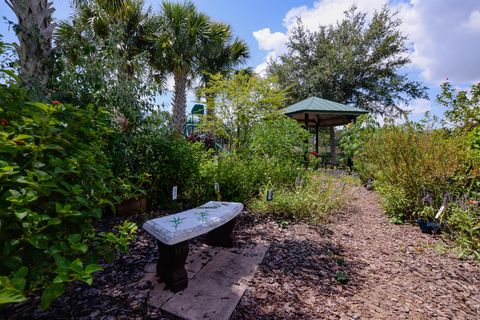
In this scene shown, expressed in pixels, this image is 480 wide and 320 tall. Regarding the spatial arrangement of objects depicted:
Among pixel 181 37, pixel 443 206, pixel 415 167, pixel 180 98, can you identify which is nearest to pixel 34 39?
pixel 415 167

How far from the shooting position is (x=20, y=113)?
1.29m

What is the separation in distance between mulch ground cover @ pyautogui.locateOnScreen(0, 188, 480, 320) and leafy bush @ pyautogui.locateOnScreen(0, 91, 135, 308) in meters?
0.64

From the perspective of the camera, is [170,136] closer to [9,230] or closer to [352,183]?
[9,230]

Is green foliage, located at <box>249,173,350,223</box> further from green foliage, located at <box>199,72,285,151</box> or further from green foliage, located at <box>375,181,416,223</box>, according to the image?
green foliage, located at <box>199,72,285,151</box>

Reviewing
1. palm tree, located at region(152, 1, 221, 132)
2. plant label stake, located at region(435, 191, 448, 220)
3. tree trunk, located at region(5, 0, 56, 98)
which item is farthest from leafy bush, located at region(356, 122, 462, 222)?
palm tree, located at region(152, 1, 221, 132)

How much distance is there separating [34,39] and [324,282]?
13.3 feet

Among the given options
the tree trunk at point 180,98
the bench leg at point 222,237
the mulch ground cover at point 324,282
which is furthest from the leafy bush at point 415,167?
the tree trunk at point 180,98

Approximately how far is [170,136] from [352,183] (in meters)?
4.43

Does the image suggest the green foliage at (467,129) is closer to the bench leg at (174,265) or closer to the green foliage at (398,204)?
the green foliage at (398,204)

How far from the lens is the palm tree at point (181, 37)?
327 inches

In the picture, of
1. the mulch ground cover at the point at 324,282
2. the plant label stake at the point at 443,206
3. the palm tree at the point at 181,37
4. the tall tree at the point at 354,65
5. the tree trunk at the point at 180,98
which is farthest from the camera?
the tall tree at the point at 354,65

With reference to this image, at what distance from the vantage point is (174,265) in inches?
71.9

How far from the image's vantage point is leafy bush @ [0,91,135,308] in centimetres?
90

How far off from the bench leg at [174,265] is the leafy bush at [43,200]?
0.59m
